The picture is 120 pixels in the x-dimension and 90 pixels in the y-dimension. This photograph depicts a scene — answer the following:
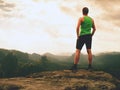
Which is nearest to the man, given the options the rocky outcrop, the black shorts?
the black shorts

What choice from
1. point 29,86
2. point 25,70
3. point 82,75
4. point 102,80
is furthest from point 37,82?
point 25,70

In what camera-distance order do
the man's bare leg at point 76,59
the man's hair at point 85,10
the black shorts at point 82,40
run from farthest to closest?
the black shorts at point 82,40
the man's bare leg at point 76,59
the man's hair at point 85,10

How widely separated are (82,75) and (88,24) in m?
2.95

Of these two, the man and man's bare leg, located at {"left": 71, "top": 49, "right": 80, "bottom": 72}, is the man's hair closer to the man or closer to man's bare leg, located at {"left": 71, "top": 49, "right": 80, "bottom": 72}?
the man

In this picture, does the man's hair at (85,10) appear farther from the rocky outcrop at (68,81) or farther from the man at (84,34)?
the rocky outcrop at (68,81)

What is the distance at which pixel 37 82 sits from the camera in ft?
47.6

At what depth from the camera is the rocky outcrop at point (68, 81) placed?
1352 centimetres

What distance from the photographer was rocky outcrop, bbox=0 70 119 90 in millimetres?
13523

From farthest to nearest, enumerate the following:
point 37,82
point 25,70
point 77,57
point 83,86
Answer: point 25,70, point 77,57, point 37,82, point 83,86

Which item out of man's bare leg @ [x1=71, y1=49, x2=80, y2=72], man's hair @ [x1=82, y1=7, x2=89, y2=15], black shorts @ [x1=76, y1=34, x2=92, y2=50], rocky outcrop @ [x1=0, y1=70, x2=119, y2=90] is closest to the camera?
rocky outcrop @ [x1=0, y1=70, x2=119, y2=90]

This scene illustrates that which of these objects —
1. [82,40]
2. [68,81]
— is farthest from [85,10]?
[68,81]

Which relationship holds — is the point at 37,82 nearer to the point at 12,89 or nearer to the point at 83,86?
the point at 12,89

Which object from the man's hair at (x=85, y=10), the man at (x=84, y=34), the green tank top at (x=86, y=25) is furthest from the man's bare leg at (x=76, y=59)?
the man's hair at (x=85, y=10)

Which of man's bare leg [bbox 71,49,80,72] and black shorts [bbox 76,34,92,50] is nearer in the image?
man's bare leg [bbox 71,49,80,72]
